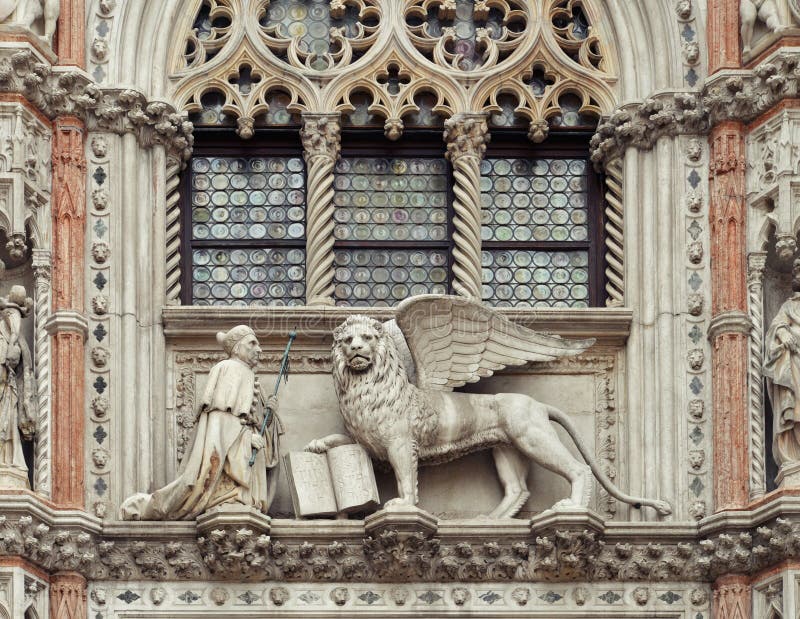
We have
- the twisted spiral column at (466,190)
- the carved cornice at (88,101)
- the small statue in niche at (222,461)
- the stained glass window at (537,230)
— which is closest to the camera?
the small statue in niche at (222,461)

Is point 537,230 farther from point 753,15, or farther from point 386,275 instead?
point 753,15

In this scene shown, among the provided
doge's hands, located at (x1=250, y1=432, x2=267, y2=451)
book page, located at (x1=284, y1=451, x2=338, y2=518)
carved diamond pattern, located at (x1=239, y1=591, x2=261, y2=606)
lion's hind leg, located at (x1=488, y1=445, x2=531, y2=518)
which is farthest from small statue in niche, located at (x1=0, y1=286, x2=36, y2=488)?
lion's hind leg, located at (x1=488, y1=445, x2=531, y2=518)

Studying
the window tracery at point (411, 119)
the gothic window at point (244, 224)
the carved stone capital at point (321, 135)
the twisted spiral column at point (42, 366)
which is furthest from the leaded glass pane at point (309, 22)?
the twisted spiral column at point (42, 366)

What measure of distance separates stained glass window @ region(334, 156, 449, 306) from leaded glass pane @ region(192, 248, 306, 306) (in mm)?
383

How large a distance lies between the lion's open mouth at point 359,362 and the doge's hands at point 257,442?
37.9 inches

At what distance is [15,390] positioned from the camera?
78.2 ft

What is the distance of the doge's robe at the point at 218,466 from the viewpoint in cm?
2370

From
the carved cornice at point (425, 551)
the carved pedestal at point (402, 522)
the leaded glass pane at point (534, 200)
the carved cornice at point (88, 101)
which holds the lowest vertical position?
the carved cornice at point (425, 551)

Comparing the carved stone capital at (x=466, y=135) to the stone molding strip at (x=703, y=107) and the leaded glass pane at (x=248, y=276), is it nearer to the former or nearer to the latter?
the stone molding strip at (x=703, y=107)

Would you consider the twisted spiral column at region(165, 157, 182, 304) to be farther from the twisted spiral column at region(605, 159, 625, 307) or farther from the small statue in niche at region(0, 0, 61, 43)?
the twisted spiral column at region(605, 159, 625, 307)

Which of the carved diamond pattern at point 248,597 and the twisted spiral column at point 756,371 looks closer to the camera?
the carved diamond pattern at point 248,597

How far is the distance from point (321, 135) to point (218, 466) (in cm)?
341

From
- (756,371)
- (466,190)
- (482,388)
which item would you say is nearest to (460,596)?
(482,388)

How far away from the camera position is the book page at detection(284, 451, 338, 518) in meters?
24.0
